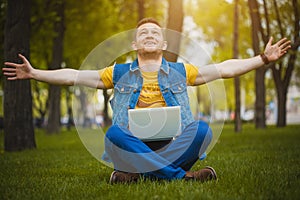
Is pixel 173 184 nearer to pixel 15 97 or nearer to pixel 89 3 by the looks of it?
pixel 15 97

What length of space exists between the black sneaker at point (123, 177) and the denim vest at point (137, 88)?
0.53 meters

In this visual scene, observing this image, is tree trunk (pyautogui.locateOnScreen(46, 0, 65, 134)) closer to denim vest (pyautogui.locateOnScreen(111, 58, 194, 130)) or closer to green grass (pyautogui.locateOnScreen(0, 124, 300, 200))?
green grass (pyautogui.locateOnScreen(0, 124, 300, 200))

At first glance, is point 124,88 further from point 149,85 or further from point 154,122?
point 154,122

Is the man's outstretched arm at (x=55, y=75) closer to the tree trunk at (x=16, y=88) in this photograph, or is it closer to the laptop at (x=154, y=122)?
the laptop at (x=154, y=122)

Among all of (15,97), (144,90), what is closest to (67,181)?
(144,90)

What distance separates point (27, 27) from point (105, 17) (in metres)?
13.7

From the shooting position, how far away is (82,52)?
78.2ft

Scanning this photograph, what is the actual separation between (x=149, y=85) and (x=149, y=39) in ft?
1.69

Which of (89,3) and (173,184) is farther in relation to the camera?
(89,3)

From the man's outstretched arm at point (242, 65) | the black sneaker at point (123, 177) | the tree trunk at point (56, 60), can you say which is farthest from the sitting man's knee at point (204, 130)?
the tree trunk at point (56, 60)

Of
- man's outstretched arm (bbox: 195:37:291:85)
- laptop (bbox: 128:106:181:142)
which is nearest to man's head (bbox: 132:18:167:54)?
man's outstretched arm (bbox: 195:37:291:85)

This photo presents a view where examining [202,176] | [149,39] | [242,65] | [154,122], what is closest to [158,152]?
[154,122]

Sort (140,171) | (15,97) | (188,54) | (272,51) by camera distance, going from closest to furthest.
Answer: (140,171) → (272,51) → (188,54) → (15,97)

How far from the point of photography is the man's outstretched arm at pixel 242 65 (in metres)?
4.88
